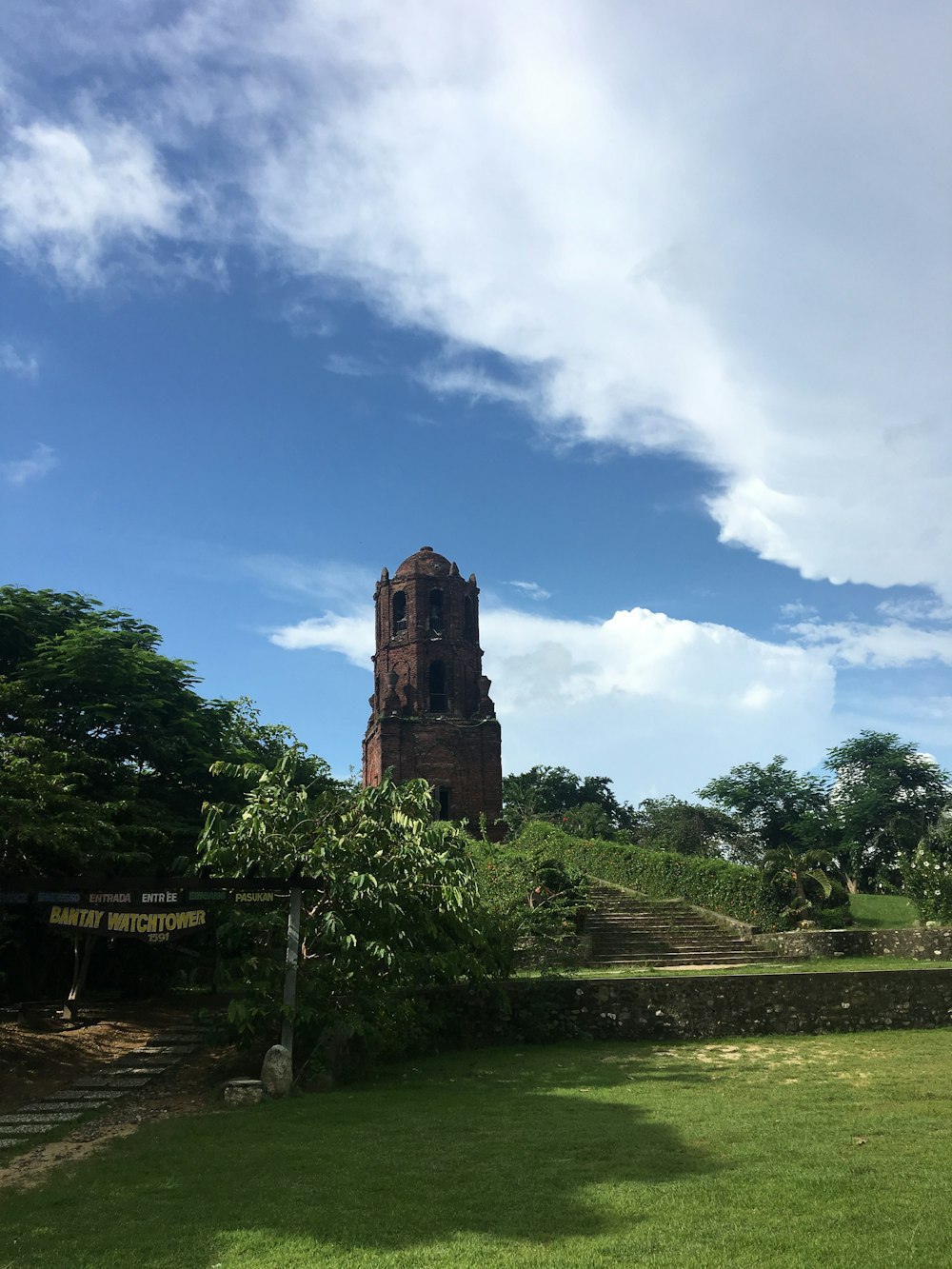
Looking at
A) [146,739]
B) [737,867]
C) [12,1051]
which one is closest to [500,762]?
[737,867]

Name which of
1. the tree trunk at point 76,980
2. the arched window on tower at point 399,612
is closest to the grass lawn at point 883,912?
the tree trunk at point 76,980

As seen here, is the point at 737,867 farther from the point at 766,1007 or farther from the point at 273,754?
the point at 273,754

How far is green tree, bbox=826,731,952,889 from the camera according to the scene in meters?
43.1

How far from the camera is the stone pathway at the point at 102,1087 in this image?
9.24 metres

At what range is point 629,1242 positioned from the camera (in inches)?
208

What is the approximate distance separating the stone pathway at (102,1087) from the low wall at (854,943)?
1279 cm

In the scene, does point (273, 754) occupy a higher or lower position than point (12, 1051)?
higher

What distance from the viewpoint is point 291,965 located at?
34.7ft

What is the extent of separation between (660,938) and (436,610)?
2289 centimetres

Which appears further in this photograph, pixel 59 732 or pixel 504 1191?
pixel 59 732

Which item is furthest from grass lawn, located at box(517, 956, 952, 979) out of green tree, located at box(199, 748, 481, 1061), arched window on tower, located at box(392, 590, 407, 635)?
arched window on tower, located at box(392, 590, 407, 635)

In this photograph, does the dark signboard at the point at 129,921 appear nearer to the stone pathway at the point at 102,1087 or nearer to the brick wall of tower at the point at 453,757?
the stone pathway at the point at 102,1087

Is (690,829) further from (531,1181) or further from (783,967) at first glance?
(531,1181)

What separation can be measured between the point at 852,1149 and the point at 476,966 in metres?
6.02
